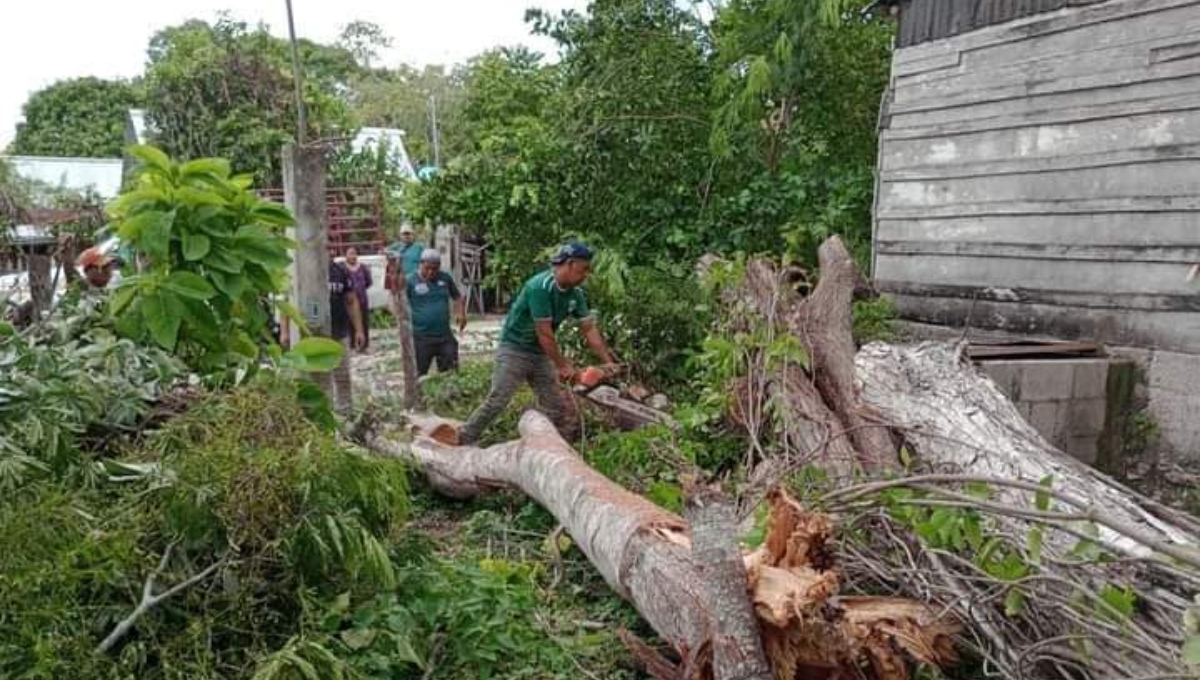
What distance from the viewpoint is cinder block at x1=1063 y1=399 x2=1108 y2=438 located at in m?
6.27

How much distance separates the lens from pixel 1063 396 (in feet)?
20.4

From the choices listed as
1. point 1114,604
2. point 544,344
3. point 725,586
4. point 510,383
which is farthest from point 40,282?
point 1114,604

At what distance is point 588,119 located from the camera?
9320 millimetres

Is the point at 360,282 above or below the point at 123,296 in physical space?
below

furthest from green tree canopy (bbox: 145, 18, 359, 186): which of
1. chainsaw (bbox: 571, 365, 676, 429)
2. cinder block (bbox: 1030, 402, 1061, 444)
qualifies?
cinder block (bbox: 1030, 402, 1061, 444)

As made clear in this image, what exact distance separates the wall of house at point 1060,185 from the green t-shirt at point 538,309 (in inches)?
125

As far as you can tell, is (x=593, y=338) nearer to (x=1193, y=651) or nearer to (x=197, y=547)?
(x=197, y=547)

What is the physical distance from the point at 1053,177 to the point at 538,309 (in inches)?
156

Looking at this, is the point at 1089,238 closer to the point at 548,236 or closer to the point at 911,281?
the point at 911,281

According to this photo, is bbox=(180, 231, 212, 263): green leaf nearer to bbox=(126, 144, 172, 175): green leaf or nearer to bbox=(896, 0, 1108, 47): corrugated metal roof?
bbox=(126, 144, 172, 175): green leaf

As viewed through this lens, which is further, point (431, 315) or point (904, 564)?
point (431, 315)

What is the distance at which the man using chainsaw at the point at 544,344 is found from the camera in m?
5.77

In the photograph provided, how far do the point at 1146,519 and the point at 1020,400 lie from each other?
2.47 m

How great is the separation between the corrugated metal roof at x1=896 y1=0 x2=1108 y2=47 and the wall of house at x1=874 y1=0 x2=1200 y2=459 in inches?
2.6
